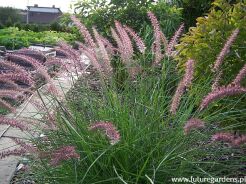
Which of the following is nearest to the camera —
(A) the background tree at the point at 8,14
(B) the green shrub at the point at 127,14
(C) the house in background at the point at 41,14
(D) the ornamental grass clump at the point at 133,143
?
(D) the ornamental grass clump at the point at 133,143

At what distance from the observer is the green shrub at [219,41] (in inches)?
137

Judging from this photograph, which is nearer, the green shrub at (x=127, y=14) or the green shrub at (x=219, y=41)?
the green shrub at (x=219, y=41)

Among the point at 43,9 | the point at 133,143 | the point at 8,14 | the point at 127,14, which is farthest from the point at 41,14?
the point at 133,143

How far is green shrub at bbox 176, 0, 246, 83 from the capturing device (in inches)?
137

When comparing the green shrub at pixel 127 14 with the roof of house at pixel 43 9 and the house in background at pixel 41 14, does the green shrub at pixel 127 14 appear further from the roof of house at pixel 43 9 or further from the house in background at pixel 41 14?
the roof of house at pixel 43 9

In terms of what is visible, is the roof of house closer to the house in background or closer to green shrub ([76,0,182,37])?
the house in background

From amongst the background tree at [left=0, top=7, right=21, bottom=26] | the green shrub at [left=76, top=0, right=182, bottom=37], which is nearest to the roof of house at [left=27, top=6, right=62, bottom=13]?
the background tree at [left=0, top=7, right=21, bottom=26]

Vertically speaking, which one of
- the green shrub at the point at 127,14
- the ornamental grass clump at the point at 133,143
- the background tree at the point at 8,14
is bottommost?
the background tree at the point at 8,14

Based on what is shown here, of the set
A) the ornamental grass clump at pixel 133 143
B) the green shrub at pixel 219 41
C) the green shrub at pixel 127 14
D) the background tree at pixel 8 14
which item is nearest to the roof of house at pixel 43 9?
the background tree at pixel 8 14

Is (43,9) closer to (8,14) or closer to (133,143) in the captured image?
(8,14)

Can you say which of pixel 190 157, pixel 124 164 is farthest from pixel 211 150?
pixel 124 164

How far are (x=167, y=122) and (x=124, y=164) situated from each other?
1.43 feet

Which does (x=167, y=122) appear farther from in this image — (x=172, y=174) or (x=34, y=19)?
(x=34, y=19)

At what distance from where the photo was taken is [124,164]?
241 centimetres
